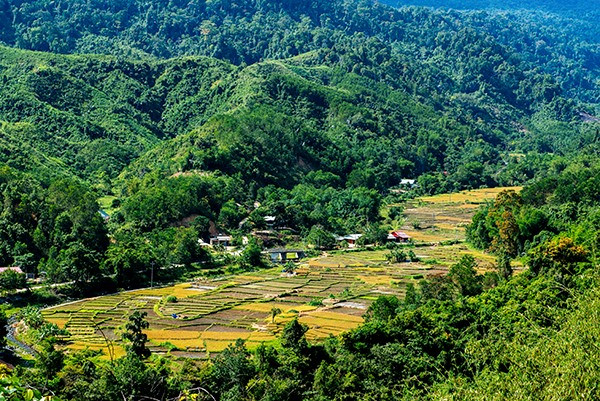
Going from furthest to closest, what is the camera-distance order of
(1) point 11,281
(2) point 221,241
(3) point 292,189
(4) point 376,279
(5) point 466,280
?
(3) point 292,189 < (2) point 221,241 < (4) point 376,279 < (1) point 11,281 < (5) point 466,280

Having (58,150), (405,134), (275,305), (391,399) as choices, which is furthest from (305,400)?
(405,134)

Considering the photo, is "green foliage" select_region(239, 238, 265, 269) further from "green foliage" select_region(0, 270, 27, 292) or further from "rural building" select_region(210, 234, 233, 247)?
"green foliage" select_region(0, 270, 27, 292)

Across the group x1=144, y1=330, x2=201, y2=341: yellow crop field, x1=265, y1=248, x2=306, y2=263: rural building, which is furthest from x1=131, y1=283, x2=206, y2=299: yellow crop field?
x1=265, y1=248, x2=306, y2=263: rural building

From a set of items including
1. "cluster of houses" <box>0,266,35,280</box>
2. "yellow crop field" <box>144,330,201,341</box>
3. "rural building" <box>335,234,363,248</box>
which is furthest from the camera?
"rural building" <box>335,234,363,248</box>

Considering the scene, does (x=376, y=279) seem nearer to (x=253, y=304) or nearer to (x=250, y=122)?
(x=253, y=304)

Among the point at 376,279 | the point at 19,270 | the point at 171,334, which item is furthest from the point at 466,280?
the point at 19,270

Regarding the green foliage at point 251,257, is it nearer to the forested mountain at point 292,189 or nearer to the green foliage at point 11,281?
the forested mountain at point 292,189

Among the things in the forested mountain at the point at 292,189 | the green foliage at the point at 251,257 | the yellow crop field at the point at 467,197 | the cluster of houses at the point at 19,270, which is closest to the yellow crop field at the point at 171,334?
the forested mountain at the point at 292,189
